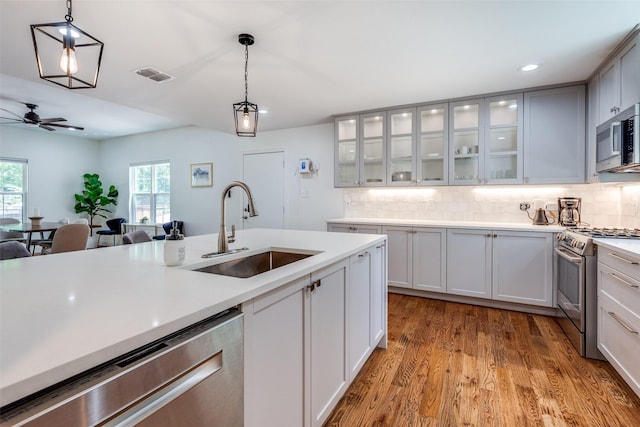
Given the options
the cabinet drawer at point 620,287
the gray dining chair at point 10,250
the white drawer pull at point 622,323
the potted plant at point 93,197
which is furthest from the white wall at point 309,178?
the potted plant at point 93,197

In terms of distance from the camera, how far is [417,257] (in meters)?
3.68

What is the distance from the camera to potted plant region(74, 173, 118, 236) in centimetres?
703

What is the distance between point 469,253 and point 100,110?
5.86 metres

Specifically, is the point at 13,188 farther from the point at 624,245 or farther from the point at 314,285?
the point at 624,245

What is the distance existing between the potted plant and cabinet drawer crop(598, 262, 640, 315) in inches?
336

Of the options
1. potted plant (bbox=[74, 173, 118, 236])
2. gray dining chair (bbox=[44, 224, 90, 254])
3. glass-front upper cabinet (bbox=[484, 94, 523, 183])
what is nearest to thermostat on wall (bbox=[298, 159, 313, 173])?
glass-front upper cabinet (bbox=[484, 94, 523, 183])

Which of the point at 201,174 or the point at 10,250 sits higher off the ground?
the point at 201,174

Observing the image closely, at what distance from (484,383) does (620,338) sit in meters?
0.88

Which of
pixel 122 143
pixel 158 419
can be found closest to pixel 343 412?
pixel 158 419

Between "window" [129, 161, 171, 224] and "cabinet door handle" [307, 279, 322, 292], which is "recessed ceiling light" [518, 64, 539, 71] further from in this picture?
"window" [129, 161, 171, 224]

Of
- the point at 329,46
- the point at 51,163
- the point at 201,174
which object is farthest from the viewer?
the point at 51,163

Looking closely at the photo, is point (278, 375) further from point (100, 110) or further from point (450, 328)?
point (100, 110)

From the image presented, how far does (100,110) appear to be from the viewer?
4.96 m

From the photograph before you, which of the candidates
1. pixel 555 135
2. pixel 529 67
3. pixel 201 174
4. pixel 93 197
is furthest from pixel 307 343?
pixel 93 197
